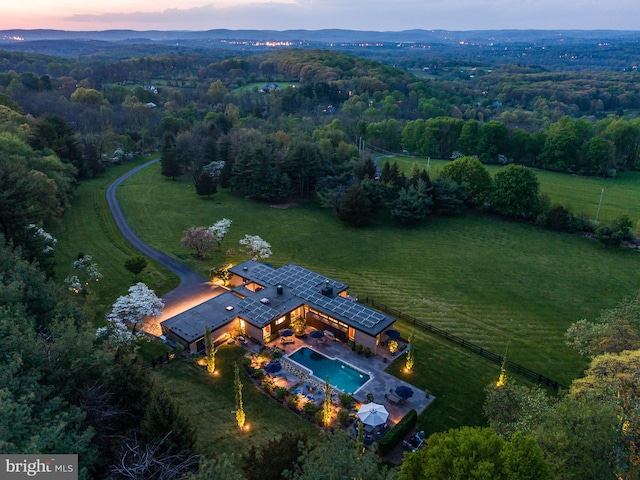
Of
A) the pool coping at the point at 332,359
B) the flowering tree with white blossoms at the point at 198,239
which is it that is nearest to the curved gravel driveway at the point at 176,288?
the flowering tree with white blossoms at the point at 198,239

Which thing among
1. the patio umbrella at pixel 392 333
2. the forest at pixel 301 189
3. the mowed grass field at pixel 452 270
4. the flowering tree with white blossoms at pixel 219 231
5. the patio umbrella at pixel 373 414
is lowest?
the mowed grass field at pixel 452 270

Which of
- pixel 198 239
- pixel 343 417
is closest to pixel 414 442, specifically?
pixel 343 417

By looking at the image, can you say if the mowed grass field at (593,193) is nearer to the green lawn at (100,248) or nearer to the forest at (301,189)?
the forest at (301,189)

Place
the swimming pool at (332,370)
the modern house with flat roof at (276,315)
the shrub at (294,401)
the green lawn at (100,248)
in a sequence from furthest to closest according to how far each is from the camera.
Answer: the green lawn at (100,248) < the modern house with flat roof at (276,315) < the swimming pool at (332,370) < the shrub at (294,401)

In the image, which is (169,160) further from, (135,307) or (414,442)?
(414,442)

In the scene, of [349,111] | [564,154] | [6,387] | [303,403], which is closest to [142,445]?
[6,387]
